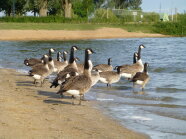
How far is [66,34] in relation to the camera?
63.5 m


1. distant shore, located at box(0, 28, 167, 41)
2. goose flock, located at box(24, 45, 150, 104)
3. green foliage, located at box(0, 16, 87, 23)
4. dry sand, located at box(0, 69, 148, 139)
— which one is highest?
green foliage, located at box(0, 16, 87, 23)

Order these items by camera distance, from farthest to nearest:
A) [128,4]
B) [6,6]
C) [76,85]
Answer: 1. [128,4]
2. [6,6]
3. [76,85]

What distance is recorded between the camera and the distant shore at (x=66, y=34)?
60263 millimetres

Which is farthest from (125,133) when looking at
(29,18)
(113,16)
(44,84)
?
(113,16)

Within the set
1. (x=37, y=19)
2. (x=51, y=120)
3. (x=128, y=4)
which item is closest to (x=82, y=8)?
(x=37, y=19)

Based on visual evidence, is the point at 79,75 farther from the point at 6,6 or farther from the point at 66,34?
the point at 6,6

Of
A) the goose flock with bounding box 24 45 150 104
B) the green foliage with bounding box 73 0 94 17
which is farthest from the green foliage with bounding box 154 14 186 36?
the goose flock with bounding box 24 45 150 104

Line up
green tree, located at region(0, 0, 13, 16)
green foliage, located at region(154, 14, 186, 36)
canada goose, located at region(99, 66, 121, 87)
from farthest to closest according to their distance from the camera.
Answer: green tree, located at region(0, 0, 13, 16), green foliage, located at region(154, 14, 186, 36), canada goose, located at region(99, 66, 121, 87)

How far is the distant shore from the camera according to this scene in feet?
198

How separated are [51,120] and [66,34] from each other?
53.9 m

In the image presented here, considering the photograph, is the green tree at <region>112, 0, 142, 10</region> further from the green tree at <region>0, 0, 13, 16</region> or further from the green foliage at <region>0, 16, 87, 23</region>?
the green foliage at <region>0, 16, 87, 23</region>

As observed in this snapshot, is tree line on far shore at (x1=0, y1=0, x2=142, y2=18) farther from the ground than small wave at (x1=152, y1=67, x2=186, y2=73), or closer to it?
farther from the ground

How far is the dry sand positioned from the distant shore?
46278mm

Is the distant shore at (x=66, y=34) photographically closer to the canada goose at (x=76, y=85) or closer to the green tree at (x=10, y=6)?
the green tree at (x=10, y=6)
